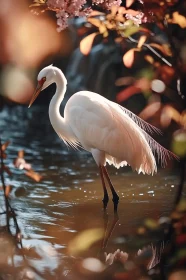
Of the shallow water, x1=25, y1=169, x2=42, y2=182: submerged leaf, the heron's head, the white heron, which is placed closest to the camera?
x1=25, y1=169, x2=42, y2=182: submerged leaf

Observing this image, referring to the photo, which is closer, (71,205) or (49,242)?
(49,242)

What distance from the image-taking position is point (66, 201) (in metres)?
3.54

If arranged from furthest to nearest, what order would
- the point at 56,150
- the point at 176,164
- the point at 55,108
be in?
the point at 56,150 → the point at 176,164 → the point at 55,108

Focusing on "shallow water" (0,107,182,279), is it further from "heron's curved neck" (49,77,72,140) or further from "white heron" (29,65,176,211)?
"heron's curved neck" (49,77,72,140)

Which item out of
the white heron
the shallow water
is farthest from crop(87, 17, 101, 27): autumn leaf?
the white heron

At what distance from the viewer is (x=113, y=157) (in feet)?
11.9

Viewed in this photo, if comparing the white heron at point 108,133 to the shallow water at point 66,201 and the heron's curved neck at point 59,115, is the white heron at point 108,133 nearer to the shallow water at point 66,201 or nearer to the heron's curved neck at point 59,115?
the heron's curved neck at point 59,115

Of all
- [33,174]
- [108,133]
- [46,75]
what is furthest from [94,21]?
[46,75]

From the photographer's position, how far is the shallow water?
266 cm

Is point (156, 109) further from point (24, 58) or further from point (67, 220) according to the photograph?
point (24, 58)

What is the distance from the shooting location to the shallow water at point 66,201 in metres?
2.66

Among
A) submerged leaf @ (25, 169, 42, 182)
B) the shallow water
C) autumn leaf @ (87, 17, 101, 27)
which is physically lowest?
the shallow water

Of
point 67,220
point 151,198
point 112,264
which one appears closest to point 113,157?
point 151,198

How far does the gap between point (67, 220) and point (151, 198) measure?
27.1 inches
